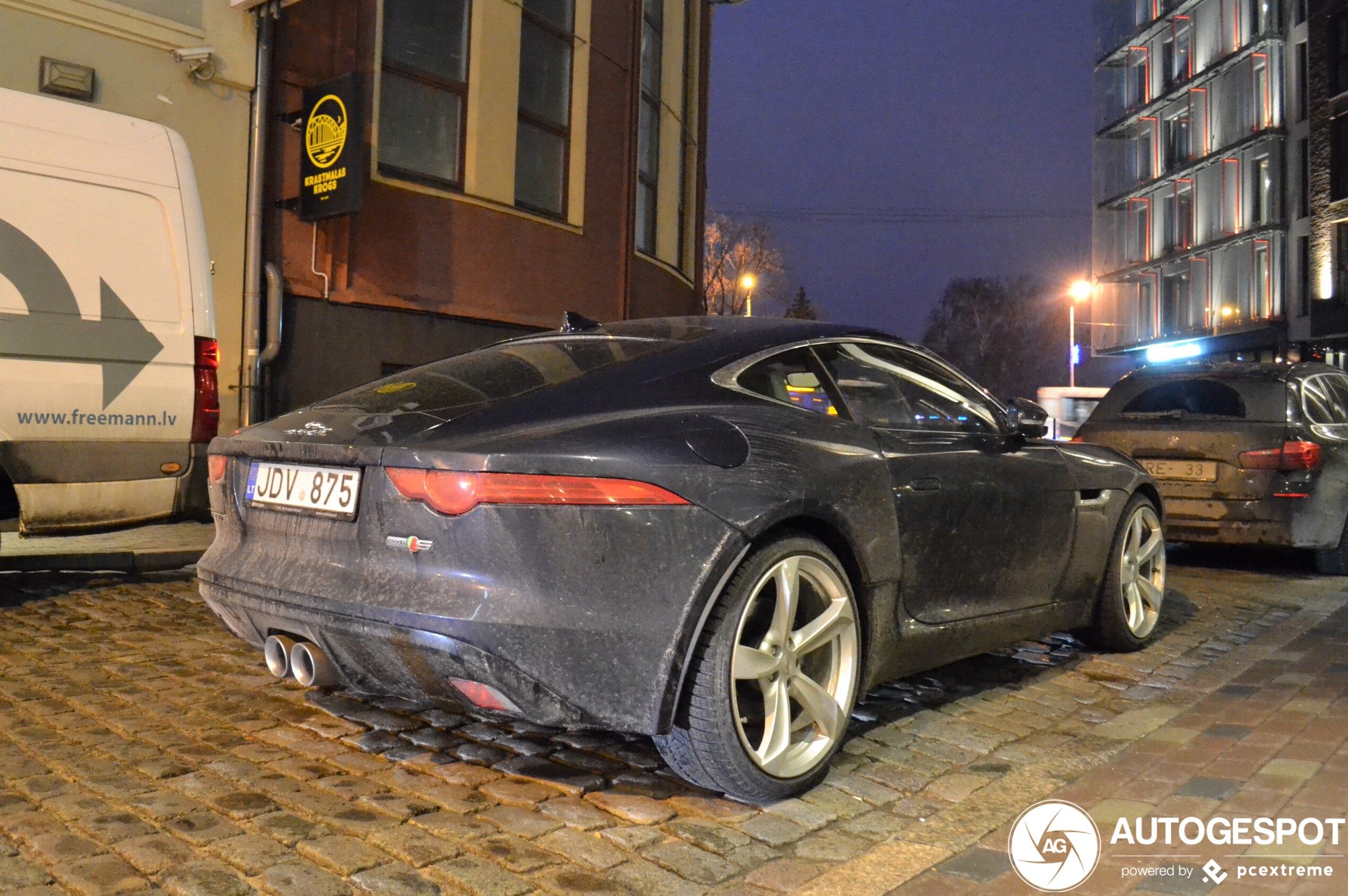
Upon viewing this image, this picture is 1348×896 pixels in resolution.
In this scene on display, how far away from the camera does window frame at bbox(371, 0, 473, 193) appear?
11.7m

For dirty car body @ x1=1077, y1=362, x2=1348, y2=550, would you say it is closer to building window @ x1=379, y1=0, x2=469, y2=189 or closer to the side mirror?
the side mirror

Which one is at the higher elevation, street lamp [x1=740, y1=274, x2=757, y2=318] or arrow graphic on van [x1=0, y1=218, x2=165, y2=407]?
street lamp [x1=740, y1=274, x2=757, y2=318]

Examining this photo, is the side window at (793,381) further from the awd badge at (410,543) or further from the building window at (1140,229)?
the building window at (1140,229)

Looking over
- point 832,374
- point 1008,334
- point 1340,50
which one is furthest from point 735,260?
point 832,374

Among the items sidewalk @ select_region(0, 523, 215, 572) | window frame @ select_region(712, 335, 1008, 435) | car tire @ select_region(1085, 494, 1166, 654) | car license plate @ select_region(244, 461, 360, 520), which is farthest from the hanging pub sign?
car tire @ select_region(1085, 494, 1166, 654)

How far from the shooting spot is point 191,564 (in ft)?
26.3

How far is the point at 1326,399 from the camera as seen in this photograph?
8.41 metres

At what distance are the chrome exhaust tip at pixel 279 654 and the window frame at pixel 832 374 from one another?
1.50m

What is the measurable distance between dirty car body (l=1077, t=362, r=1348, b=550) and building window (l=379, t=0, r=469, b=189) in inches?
289

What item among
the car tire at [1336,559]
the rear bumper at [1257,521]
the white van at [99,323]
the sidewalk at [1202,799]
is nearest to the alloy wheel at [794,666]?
the sidewalk at [1202,799]

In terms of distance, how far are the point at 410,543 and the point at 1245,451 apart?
253 inches

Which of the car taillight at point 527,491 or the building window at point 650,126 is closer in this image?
the car taillight at point 527,491

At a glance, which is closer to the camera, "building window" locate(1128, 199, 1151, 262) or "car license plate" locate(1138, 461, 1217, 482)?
"car license plate" locate(1138, 461, 1217, 482)

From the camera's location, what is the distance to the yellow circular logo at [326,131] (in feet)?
34.9
